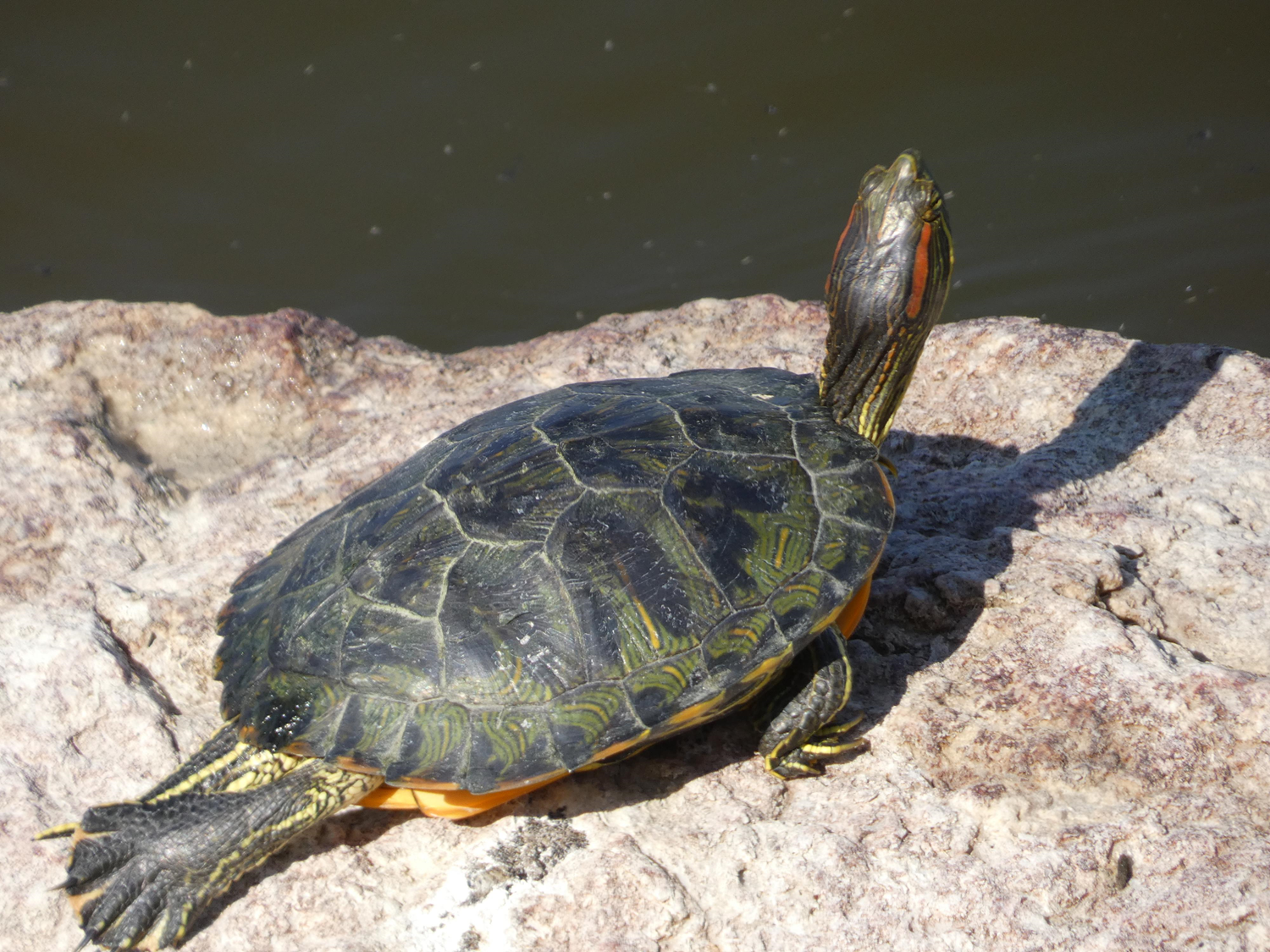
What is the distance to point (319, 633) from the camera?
3.00 m

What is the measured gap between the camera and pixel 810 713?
306 cm

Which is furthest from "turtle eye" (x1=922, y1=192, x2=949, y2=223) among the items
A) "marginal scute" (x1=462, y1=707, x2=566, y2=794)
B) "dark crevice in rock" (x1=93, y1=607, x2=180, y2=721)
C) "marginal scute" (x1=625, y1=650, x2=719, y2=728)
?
"dark crevice in rock" (x1=93, y1=607, x2=180, y2=721)

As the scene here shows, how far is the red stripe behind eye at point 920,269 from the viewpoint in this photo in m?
3.49

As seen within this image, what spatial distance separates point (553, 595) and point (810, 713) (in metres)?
0.84

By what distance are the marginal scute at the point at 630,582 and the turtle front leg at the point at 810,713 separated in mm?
413

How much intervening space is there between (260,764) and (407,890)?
576 mm

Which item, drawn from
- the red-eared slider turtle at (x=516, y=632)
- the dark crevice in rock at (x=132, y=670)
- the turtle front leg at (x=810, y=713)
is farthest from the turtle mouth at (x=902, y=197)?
the dark crevice in rock at (x=132, y=670)

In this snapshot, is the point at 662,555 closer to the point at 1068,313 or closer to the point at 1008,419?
the point at 1008,419

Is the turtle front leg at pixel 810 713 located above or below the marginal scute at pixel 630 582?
below

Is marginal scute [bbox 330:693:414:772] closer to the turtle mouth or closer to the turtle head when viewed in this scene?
the turtle head

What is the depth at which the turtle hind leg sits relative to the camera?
2828 mm

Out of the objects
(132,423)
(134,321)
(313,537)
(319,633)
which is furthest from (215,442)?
(319,633)

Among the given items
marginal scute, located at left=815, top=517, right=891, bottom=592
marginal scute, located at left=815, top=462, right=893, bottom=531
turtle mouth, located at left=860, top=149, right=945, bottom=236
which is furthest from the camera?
turtle mouth, located at left=860, top=149, right=945, bottom=236

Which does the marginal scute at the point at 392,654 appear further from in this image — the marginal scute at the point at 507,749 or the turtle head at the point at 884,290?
the turtle head at the point at 884,290
